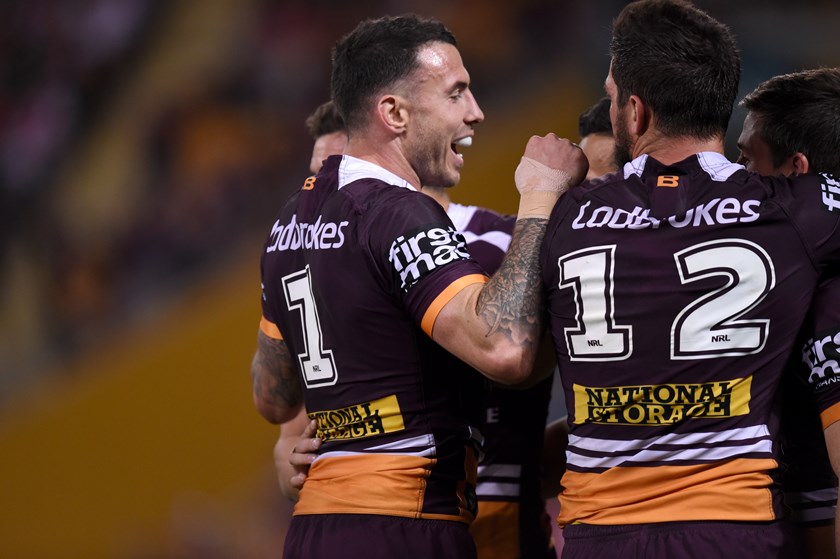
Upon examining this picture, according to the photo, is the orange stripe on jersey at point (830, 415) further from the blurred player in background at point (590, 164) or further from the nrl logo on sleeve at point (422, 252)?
the blurred player in background at point (590, 164)

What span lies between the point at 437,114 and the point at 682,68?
80 cm

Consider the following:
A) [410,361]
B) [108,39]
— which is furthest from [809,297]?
[108,39]

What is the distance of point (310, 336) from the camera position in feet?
8.90

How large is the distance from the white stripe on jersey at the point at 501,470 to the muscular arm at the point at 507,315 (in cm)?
91

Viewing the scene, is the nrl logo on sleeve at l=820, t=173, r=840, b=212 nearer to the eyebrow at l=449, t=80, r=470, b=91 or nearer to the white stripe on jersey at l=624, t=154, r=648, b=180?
the white stripe on jersey at l=624, t=154, r=648, b=180

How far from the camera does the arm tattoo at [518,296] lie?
2.39 meters

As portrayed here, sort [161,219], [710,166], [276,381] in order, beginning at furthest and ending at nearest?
[161,219], [276,381], [710,166]

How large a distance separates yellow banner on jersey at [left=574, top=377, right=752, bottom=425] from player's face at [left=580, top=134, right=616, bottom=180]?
119 centimetres

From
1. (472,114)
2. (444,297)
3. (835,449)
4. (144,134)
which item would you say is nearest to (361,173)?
(472,114)

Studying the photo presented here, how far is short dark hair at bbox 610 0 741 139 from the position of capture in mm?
2354

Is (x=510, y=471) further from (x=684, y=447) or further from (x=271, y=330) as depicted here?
(x=684, y=447)

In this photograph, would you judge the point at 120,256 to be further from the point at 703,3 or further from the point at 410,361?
the point at 410,361

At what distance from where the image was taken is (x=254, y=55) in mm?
7195

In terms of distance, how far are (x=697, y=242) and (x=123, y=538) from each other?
5.90 m
